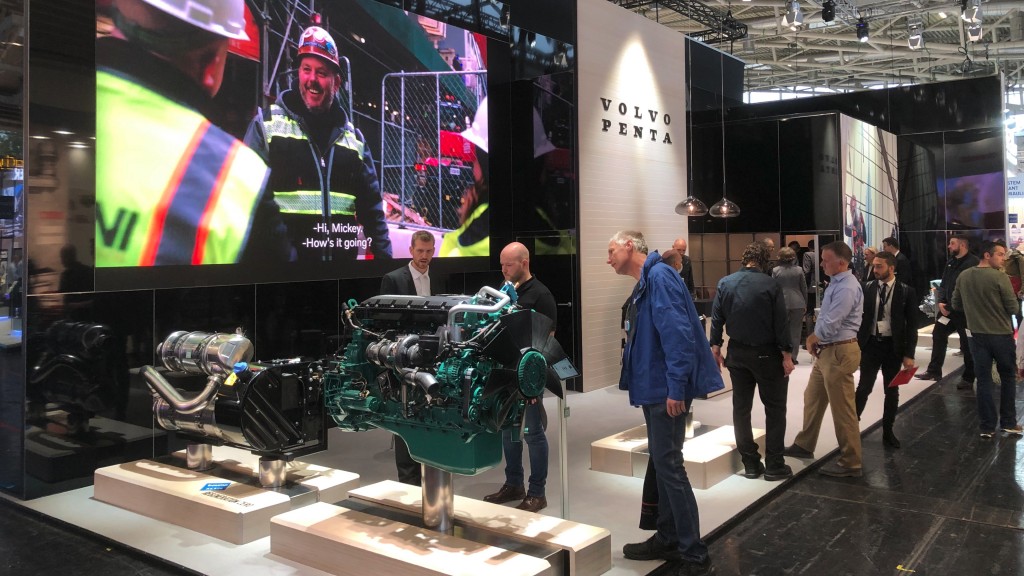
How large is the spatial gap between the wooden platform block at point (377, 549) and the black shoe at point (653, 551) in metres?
0.63

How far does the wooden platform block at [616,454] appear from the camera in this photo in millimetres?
5215

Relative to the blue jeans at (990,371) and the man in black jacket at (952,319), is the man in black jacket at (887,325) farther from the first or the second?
the man in black jacket at (952,319)

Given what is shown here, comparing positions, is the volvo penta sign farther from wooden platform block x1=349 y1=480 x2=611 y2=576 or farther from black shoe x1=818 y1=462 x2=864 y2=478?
wooden platform block x1=349 y1=480 x2=611 y2=576

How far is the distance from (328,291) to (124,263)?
1879 mm

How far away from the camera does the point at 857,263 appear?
41.5 feet

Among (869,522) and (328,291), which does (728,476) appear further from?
(328,291)

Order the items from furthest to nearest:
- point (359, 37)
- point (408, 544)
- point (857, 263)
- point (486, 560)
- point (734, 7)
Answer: point (734, 7) < point (857, 263) < point (359, 37) < point (408, 544) < point (486, 560)

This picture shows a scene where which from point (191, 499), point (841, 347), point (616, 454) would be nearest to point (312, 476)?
point (191, 499)

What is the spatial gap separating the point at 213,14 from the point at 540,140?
3948 mm

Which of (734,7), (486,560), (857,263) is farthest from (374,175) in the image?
(734,7)

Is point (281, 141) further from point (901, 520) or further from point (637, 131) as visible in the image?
point (901, 520)

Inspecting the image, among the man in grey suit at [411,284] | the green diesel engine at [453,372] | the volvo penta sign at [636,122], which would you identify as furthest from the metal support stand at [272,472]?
the volvo penta sign at [636,122]

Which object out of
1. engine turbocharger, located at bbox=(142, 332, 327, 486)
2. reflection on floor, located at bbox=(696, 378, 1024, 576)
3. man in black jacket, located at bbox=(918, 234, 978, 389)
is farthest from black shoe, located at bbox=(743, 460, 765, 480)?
man in black jacket, located at bbox=(918, 234, 978, 389)

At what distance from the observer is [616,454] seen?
5.27 metres
